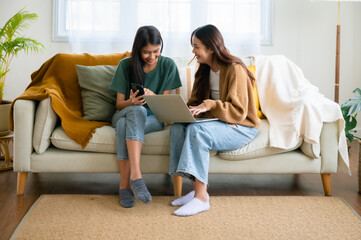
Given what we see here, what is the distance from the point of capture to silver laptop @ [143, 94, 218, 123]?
2143 mm

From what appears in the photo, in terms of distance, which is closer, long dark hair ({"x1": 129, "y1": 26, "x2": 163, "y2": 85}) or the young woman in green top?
the young woman in green top

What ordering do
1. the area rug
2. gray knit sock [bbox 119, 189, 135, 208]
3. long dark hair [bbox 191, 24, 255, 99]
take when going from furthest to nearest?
long dark hair [bbox 191, 24, 255, 99] < gray knit sock [bbox 119, 189, 135, 208] < the area rug

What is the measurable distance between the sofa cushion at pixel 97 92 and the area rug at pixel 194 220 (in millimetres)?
573

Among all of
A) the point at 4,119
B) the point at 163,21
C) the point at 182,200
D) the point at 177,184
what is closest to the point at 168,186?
the point at 177,184

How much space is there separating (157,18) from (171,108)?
2.04 metres

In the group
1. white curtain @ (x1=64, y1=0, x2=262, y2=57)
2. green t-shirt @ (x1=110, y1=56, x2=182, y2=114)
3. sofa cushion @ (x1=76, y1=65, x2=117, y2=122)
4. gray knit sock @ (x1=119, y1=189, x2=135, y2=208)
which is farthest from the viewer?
white curtain @ (x1=64, y1=0, x2=262, y2=57)

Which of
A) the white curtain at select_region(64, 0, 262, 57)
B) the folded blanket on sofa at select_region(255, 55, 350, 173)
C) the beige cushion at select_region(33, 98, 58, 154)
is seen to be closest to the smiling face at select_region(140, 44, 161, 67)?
the beige cushion at select_region(33, 98, 58, 154)

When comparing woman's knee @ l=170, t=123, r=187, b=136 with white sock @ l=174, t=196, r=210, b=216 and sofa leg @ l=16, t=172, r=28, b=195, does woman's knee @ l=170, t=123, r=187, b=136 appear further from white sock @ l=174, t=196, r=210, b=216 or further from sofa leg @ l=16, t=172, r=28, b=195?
sofa leg @ l=16, t=172, r=28, b=195

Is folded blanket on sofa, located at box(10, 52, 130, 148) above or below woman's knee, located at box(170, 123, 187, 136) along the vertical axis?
above

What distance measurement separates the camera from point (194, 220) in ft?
6.89

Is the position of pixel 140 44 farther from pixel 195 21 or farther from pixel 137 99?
pixel 195 21

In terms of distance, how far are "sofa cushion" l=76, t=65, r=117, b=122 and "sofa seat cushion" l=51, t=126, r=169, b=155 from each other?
0.31m

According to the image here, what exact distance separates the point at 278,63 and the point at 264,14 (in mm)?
1418

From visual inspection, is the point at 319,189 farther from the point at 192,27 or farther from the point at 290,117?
the point at 192,27
